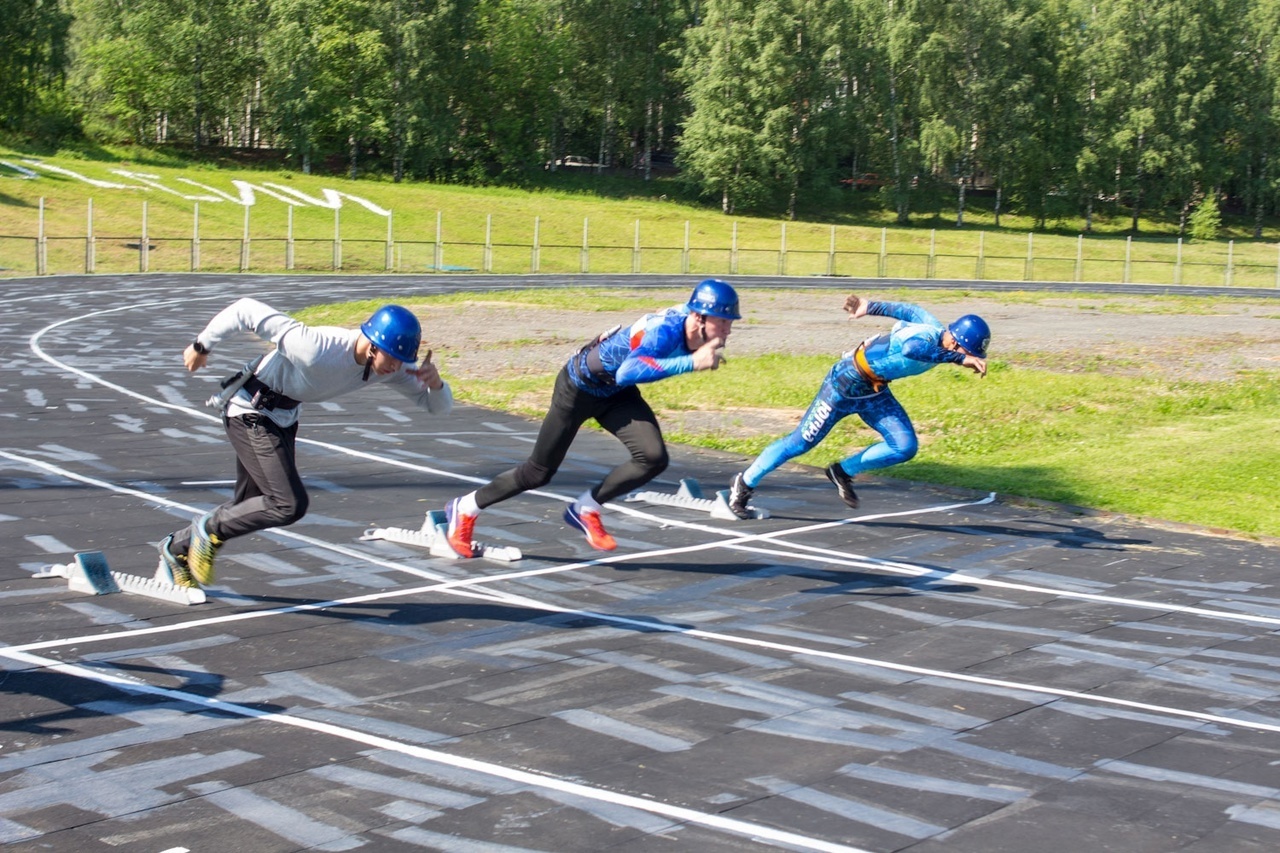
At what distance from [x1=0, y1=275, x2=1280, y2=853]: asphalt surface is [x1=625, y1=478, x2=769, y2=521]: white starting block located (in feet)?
0.33

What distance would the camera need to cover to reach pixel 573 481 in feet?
40.8

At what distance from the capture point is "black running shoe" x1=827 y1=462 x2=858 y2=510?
1089cm

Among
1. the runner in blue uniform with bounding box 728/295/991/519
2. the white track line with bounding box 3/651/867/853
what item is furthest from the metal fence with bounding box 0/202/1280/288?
the white track line with bounding box 3/651/867/853

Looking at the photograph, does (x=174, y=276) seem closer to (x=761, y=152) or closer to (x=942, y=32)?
(x=761, y=152)

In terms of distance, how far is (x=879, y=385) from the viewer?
10.8m

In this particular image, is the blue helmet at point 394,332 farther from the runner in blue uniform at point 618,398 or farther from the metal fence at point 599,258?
the metal fence at point 599,258

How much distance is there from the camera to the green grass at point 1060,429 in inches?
515

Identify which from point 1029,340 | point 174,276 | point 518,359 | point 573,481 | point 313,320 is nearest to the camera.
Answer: point 573,481

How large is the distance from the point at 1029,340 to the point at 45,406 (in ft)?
59.2

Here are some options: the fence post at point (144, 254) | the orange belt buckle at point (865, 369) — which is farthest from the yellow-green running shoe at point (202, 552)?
the fence post at point (144, 254)

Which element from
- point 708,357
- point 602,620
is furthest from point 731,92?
point 602,620

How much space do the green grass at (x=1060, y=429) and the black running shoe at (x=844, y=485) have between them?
107 inches

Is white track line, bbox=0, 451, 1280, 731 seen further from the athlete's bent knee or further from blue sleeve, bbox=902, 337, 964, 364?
blue sleeve, bbox=902, 337, 964, 364

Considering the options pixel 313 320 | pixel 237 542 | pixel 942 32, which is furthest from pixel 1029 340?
pixel 942 32
